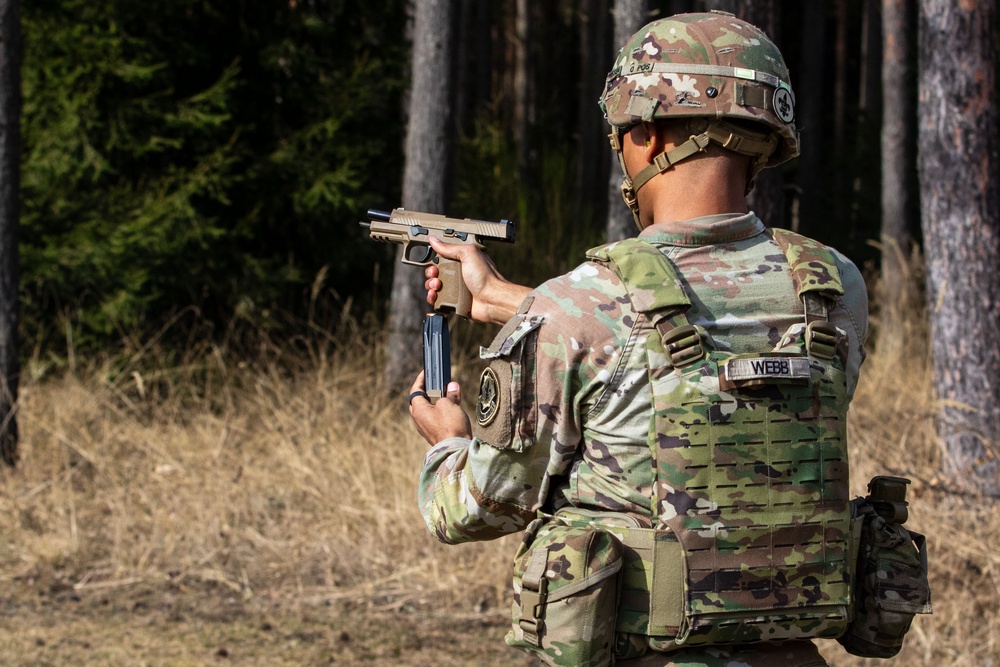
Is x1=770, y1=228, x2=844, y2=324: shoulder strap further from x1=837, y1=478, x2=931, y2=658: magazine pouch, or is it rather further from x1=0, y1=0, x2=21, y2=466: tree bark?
x1=0, y1=0, x2=21, y2=466: tree bark

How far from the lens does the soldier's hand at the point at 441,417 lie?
2.25 m

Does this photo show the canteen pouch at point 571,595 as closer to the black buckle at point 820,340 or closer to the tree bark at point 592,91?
the black buckle at point 820,340

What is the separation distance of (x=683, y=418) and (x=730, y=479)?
0.44ft

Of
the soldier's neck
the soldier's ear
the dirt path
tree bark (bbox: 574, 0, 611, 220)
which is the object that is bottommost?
the dirt path

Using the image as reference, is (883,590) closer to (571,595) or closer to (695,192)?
(571,595)

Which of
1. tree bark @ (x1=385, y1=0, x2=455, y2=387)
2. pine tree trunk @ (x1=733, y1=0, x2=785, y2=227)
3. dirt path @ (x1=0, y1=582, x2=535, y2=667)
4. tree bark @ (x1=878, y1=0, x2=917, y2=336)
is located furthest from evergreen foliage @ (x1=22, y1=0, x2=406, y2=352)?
tree bark @ (x1=878, y1=0, x2=917, y2=336)

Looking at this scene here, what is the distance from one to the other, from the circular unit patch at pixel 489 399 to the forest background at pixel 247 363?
116 inches

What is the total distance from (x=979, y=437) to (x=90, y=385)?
5358 mm

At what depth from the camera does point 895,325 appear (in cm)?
888

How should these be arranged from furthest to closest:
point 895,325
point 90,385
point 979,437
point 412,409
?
1. point 895,325
2. point 90,385
3. point 979,437
4. point 412,409

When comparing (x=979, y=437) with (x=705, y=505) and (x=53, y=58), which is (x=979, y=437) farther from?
(x=53, y=58)

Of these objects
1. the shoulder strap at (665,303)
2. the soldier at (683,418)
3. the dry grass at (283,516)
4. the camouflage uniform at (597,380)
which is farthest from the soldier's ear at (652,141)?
the dry grass at (283,516)

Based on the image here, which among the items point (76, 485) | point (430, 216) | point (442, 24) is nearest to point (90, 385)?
point (76, 485)

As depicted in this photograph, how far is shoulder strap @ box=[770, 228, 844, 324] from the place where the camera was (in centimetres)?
193
